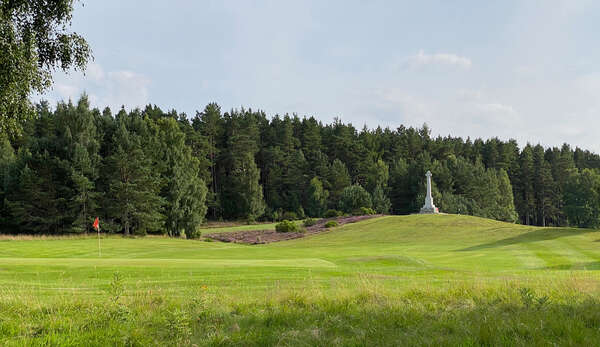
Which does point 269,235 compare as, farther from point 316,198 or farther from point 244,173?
point 316,198

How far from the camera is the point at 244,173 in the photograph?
247 feet

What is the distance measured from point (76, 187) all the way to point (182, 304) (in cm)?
4363

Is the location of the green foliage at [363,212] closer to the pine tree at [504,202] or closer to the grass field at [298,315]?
the pine tree at [504,202]

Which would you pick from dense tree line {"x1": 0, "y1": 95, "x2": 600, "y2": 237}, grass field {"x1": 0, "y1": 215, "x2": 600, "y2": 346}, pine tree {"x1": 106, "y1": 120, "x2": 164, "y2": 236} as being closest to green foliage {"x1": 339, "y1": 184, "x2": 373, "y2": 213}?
dense tree line {"x1": 0, "y1": 95, "x2": 600, "y2": 237}

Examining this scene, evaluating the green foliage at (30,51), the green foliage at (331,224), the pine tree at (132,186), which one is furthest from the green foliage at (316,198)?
the green foliage at (30,51)

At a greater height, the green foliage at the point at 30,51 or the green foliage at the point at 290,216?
the green foliage at the point at 30,51

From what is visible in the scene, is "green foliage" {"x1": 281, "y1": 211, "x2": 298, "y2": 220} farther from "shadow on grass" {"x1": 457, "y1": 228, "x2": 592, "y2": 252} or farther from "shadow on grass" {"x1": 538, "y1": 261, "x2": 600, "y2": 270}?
"shadow on grass" {"x1": 538, "y1": 261, "x2": 600, "y2": 270}

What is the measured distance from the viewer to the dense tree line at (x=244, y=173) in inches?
1855

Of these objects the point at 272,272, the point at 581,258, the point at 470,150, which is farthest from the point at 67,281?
the point at 470,150

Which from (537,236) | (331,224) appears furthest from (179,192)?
(537,236)

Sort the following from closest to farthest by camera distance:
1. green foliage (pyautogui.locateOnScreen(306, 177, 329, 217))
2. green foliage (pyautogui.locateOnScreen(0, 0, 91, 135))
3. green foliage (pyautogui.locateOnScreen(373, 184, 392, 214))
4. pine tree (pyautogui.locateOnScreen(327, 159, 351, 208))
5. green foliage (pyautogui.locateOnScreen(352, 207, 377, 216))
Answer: green foliage (pyautogui.locateOnScreen(0, 0, 91, 135)), green foliage (pyautogui.locateOnScreen(352, 207, 377, 216)), green foliage (pyautogui.locateOnScreen(373, 184, 392, 214)), green foliage (pyautogui.locateOnScreen(306, 177, 329, 217)), pine tree (pyautogui.locateOnScreen(327, 159, 351, 208))

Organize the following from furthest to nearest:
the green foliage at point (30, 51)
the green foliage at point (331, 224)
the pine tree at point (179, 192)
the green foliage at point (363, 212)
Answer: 1. the green foliage at point (363, 212)
2. the green foliage at point (331, 224)
3. the pine tree at point (179, 192)
4. the green foliage at point (30, 51)

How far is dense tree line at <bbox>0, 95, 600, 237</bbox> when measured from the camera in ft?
155

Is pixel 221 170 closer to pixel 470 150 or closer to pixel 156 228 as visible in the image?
pixel 156 228
